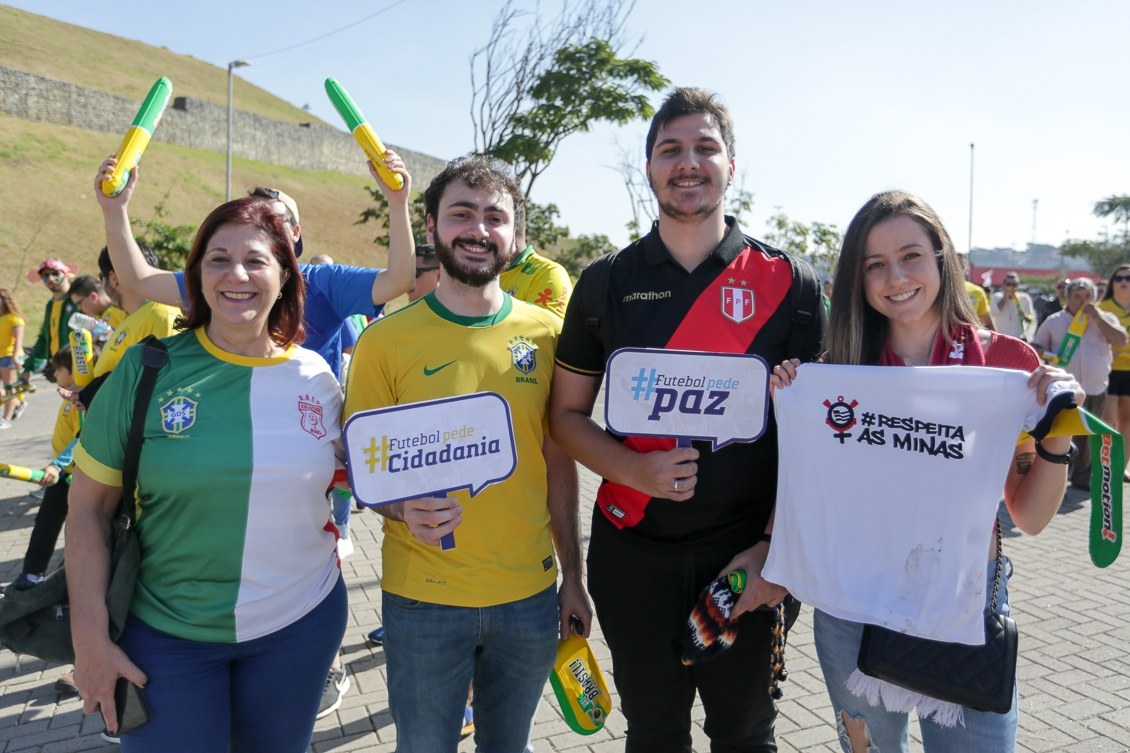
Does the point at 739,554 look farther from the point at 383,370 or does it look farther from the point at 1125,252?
the point at 1125,252

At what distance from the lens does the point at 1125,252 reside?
6100 cm

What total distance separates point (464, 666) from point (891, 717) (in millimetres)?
1379

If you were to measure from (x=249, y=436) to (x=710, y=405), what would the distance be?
1.44 metres

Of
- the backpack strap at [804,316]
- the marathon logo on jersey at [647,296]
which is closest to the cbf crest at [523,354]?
the marathon logo on jersey at [647,296]

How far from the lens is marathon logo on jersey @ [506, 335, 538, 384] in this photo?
272 cm

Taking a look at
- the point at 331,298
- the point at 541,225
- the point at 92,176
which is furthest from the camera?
the point at 92,176

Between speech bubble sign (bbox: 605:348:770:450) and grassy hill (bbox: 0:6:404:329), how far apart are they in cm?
2808

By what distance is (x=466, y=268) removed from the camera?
2.65 metres

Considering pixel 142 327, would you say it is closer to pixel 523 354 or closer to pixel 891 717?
pixel 523 354

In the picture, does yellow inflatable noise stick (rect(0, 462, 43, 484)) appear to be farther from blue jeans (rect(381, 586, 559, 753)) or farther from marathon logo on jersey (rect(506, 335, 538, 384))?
marathon logo on jersey (rect(506, 335, 538, 384))

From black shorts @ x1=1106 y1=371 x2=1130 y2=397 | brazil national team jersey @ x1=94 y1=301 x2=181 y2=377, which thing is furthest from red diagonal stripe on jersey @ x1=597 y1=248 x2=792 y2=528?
black shorts @ x1=1106 y1=371 x2=1130 y2=397

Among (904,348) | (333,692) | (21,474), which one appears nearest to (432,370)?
(904,348)

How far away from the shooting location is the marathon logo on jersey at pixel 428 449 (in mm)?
2322

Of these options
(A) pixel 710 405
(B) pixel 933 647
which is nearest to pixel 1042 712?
→ (B) pixel 933 647
